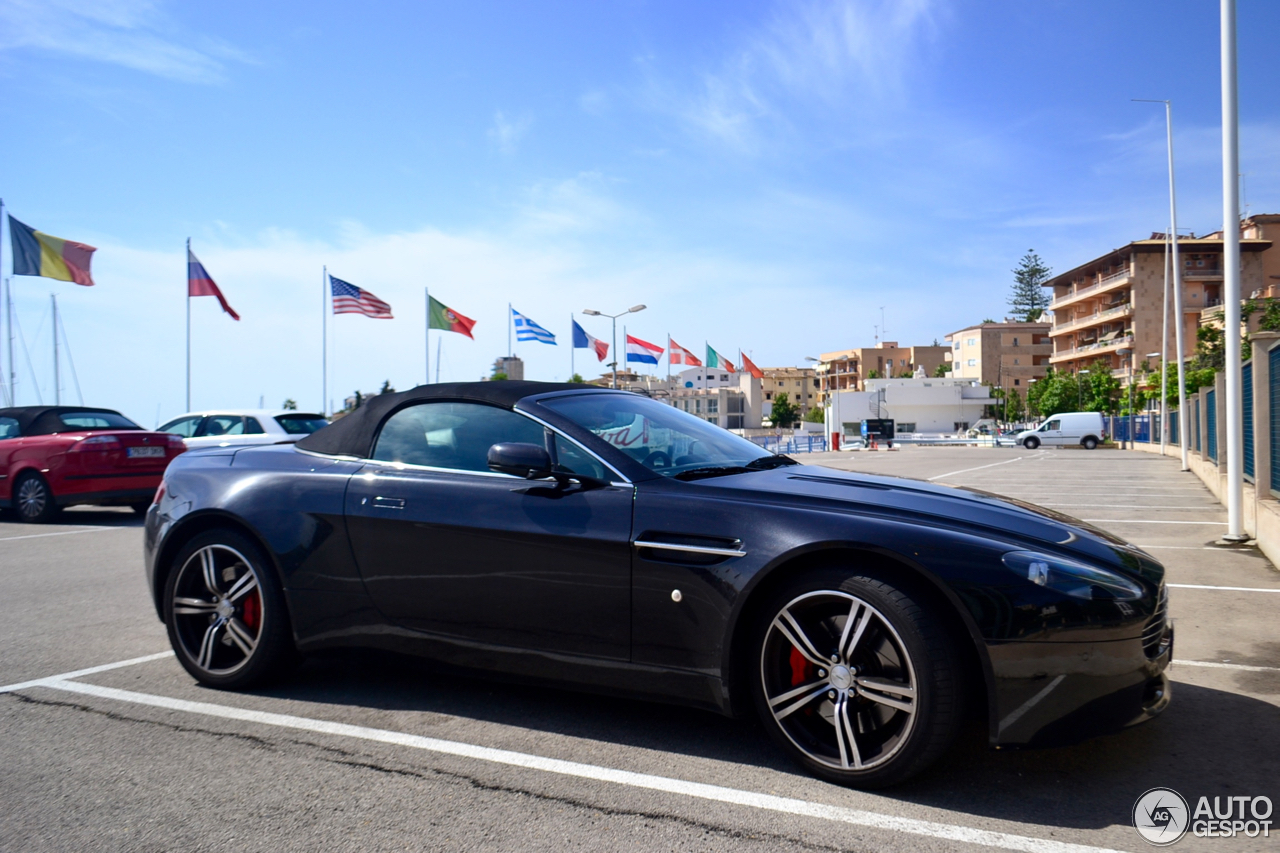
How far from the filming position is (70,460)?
10898mm

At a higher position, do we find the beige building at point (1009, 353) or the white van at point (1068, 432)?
the beige building at point (1009, 353)

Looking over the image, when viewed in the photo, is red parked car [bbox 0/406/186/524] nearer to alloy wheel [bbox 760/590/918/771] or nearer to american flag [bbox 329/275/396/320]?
alloy wheel [bbox 760/590/918/771]

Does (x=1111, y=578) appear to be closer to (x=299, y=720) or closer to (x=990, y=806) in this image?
(x=990, y=806)

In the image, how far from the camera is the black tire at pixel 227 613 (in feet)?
12.8

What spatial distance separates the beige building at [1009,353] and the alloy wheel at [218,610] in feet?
352

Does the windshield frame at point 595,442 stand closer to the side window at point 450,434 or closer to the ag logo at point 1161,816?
the side window at point 450,434

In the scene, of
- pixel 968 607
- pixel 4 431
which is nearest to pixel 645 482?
pixel 968 607

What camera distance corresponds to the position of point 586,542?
3.23 m

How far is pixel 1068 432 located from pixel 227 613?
165 feet

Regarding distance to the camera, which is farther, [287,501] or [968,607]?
[287,501]

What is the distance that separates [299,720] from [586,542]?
150cm

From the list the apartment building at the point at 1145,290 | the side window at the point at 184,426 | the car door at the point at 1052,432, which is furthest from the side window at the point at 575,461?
the apartment building at the point at 1145,290

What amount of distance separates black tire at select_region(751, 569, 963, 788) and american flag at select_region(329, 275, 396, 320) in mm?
26872

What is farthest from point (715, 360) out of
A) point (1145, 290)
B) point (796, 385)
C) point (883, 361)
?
point (796, 385)
